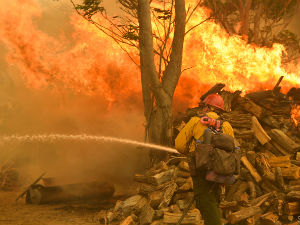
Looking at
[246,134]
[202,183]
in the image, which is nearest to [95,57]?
[246,134]

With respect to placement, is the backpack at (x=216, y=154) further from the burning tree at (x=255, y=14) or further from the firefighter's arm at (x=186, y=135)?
the burning tree at (x=255, y=14)

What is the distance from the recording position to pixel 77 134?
1155 cm

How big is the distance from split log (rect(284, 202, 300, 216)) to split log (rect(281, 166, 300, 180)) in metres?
0.57

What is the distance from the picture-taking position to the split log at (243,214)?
524 centimetres

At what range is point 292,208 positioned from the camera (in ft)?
19.0

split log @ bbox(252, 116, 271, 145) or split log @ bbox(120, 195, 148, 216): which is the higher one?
split log @ bbox(252, 116, 271, 145)

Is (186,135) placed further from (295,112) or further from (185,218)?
(295,112)

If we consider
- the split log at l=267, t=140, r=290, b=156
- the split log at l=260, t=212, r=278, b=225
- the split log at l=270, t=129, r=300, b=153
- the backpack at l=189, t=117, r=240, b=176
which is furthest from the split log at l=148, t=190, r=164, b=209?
the split log at l=270, t=129, r=300, b=153

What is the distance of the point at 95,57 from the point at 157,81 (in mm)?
4668

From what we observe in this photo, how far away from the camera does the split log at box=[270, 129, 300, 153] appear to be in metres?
7.37

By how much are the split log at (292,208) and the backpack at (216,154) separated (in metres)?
2.43

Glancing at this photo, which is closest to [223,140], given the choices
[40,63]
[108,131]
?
[108,131]

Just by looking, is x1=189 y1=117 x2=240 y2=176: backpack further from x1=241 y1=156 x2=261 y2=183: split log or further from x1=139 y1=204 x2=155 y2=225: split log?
x1=241 y1=156 x2=261 y2=183: split log

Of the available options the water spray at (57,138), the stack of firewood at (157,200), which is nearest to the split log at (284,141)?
the stack of firewood at (157,200)
